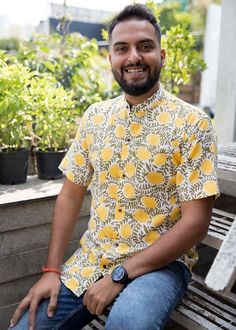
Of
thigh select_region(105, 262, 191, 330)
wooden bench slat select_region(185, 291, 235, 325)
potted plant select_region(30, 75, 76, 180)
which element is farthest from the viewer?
potted plant select_region(30, 75, 76, 180)

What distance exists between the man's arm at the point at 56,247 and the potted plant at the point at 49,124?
0.40 m

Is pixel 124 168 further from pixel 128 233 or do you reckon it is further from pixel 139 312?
pixel 139 312

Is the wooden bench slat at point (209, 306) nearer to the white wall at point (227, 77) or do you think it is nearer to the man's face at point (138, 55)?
the man's face at point (138, 55)

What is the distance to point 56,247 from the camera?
1.62 meters

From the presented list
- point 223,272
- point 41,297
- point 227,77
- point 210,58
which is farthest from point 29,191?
point 210,58

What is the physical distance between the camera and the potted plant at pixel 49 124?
2.02m

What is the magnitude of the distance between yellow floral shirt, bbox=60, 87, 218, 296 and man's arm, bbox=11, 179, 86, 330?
0.19 ft

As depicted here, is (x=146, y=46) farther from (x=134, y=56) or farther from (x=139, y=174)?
(x=139, y=174)

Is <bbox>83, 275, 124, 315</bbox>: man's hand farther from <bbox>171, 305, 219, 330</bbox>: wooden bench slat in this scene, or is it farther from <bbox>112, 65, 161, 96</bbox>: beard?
<bbox>112, 65, 161, 96</bbox>: beard

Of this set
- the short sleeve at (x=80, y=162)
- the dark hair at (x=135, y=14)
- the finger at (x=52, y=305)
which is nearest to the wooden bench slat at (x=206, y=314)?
the finger at (x=52, y=305)

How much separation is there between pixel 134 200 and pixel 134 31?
0.64 metres

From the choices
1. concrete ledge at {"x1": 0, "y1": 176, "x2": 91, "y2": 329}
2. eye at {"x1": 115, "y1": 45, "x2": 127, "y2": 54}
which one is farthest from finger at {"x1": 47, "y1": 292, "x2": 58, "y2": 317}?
eye at {"x1": 115, "y1": 45, "x2": 127, "y2": 54}

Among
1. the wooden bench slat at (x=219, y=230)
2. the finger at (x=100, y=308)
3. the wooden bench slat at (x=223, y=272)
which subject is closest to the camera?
the wooden bench slat at (x=223, y=272)

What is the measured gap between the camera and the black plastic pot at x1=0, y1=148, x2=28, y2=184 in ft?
6.24
